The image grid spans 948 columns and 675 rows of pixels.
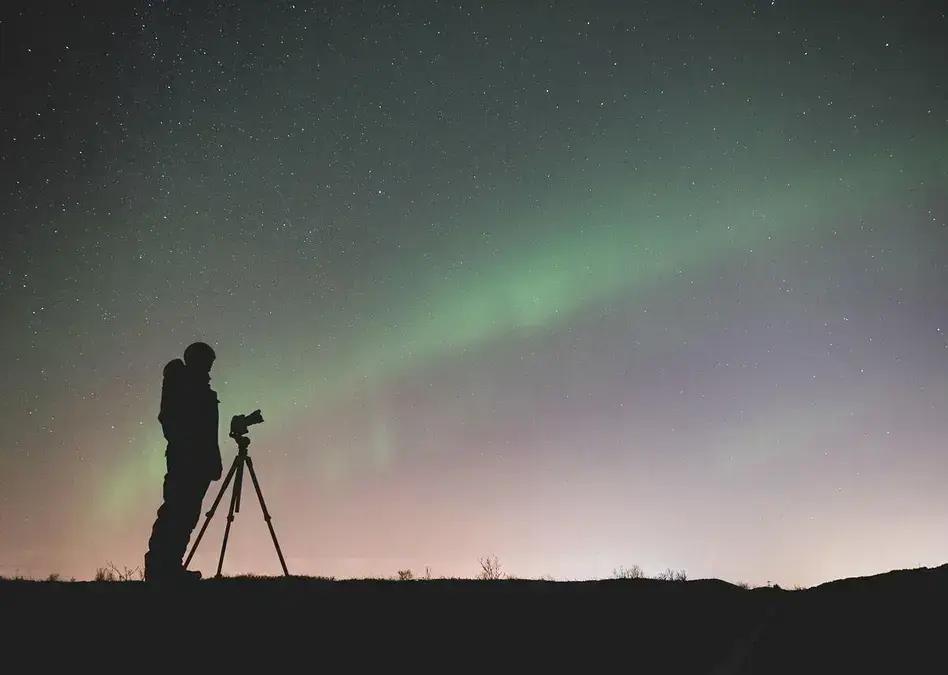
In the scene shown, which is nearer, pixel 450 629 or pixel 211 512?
pixel 450 629

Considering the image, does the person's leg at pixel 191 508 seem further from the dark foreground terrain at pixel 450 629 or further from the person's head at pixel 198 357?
the person's head at pixel 198 357

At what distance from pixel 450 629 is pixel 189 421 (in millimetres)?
3985

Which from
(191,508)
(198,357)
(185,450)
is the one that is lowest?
(191,508)

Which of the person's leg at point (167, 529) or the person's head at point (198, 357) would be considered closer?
the person's leg at point (167, 529)

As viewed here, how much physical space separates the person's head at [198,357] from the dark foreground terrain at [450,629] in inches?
96.7

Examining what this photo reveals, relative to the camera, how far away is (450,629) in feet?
21.6

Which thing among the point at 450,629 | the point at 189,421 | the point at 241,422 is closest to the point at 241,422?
the point at 241,422

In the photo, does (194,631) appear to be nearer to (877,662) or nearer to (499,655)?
(499,655)

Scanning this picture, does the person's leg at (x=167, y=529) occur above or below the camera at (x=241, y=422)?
below

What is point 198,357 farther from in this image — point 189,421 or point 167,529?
point 167,529

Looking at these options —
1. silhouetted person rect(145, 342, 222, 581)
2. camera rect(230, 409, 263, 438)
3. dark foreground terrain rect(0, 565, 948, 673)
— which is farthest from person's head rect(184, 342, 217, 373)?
dark foreground terrain rect(0, 565, 948, 673)

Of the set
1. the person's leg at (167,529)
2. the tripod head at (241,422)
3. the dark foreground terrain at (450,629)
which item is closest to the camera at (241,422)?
the tripod head at (241,422)

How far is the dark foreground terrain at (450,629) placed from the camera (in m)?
5.49

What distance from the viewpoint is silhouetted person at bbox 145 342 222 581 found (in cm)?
814
